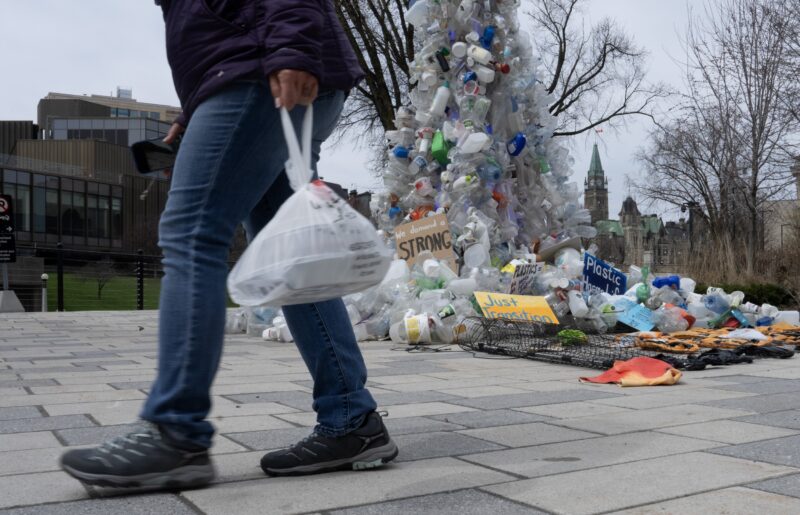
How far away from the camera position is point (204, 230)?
2104 millimetres

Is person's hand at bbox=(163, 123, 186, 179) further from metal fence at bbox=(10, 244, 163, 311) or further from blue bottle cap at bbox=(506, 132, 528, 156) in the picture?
metal fence at bbox=(10, 244, 163, 311)

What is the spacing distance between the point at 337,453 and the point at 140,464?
0.56 meters

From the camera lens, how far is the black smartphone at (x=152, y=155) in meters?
3.00

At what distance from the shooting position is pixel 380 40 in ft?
63.4

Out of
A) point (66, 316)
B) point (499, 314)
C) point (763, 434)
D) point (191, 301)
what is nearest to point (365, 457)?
point (191, 301)

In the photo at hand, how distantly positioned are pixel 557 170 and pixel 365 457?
8.05m

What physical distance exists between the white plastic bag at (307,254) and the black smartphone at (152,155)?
3.53 feet

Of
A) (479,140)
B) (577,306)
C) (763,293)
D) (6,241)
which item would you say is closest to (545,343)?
(577,306)

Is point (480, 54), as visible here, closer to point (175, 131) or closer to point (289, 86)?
point (175, 131)

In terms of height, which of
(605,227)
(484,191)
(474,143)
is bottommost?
(484,191)

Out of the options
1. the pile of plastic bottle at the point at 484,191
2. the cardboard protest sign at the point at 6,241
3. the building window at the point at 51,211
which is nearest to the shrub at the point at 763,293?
the pile of plastic bottle at the point at 484,191

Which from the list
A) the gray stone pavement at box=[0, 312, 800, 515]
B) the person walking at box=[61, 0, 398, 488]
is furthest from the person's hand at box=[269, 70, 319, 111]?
the gray stone pavement at box=[0, 312, 800, 515]

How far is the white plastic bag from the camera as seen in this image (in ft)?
6.34

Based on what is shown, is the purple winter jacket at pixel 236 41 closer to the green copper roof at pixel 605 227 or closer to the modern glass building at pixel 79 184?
the green copper roof at pixel 605 227
